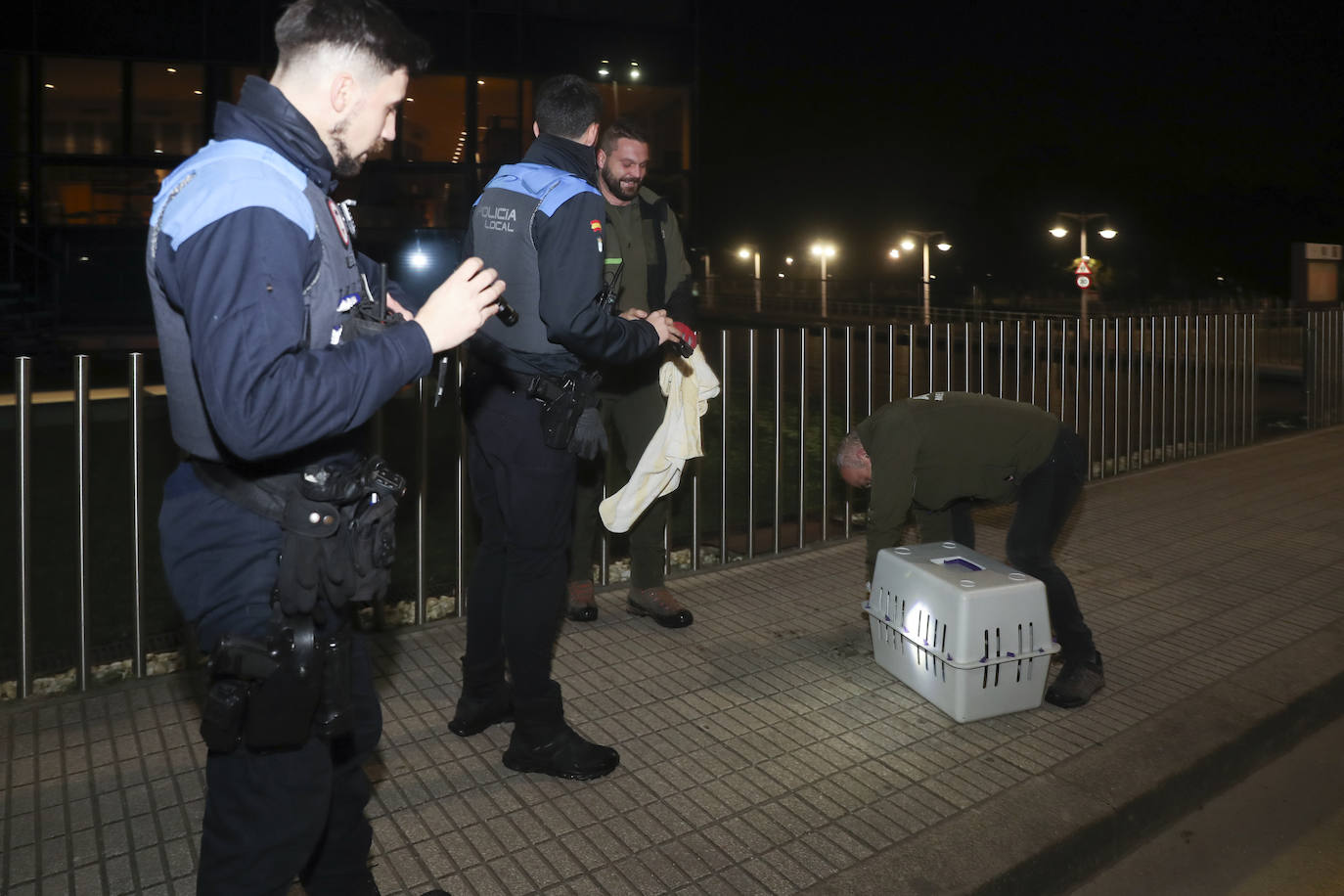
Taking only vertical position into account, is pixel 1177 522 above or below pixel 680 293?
below

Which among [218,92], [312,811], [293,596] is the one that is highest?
[218,92]

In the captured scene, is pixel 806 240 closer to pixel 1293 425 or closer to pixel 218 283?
pixel 1293 425

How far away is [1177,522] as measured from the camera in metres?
7.51

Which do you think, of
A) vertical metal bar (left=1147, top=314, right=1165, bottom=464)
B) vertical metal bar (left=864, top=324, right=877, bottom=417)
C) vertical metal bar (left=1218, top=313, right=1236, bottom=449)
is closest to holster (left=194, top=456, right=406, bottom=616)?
vertical metal bar (left=864, top=324, right=877, bottom=417)

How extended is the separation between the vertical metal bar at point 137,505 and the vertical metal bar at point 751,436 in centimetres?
311

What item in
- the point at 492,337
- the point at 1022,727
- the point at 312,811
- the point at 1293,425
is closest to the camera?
the point at 312,811

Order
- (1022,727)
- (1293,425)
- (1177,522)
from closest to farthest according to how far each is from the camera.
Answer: (1022,727), (1177,522), (1293,425)

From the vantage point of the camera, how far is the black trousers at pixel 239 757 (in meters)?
2.14

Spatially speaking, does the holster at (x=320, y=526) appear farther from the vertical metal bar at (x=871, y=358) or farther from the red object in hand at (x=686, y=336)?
the vertical metal bar at (x=871, y=358)

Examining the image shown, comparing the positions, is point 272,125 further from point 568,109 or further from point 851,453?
point 851,453

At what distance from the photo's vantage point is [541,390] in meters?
3.69

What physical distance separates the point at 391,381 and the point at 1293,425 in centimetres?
1264

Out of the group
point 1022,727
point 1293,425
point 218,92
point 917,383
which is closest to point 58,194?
point 218,92

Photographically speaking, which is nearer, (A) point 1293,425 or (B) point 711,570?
(B) point 711,570
